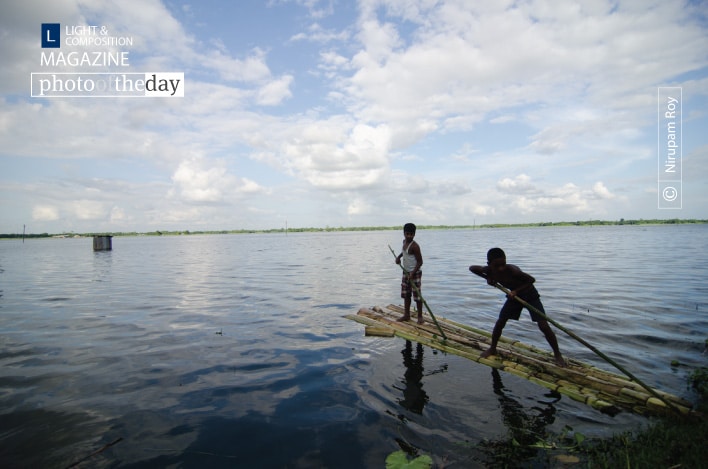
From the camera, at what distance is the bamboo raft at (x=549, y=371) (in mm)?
5426

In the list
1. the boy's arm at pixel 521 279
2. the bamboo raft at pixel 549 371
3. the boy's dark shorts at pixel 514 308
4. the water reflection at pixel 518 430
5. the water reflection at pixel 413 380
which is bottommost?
the water reflection at pixel 413 380

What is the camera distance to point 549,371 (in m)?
6.46

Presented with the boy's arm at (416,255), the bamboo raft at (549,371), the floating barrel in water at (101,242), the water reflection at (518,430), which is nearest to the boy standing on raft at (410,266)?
the boy's arm at (416,255)

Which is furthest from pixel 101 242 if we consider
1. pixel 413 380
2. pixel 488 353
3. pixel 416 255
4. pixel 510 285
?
pixel 510 285

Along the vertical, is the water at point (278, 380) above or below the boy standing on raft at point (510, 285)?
below

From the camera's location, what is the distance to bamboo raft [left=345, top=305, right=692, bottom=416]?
A: 543cm

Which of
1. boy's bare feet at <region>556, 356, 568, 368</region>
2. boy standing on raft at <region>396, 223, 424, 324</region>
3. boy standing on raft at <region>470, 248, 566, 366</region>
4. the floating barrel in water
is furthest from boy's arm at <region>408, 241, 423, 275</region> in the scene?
the floating barrel in water

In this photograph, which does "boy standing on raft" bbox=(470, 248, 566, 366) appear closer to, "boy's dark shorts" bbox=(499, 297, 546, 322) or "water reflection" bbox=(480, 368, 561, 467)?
"boy's dark shorts" bbox=(499, 297, 546, 322)

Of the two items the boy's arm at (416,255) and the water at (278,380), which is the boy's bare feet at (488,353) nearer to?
the water at (278,380)

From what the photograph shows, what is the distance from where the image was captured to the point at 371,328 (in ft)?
31.7

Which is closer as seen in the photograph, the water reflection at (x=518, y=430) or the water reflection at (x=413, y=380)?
the water reflection at (x=518, y=430)

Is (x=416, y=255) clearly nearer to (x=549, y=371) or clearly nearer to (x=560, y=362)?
(x=560, y=362)

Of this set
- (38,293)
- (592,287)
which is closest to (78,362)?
(38,293)

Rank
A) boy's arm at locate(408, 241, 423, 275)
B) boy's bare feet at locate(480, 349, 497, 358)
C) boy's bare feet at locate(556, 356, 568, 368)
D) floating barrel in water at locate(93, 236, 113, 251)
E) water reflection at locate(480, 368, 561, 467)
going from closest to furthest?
water reflection at locate(480, 368, 561, 467) → boy's bare feet at locate(556, 356, 568, 368) → boy's bare feet at locate(480, 349, 497, 358) → boy's arm at locate(408, 241, 423, 275) → floating barrel in water at locate(93, 236, 113, 251)
